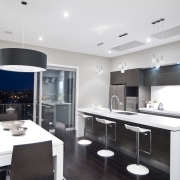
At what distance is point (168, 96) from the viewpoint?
5.39 meters

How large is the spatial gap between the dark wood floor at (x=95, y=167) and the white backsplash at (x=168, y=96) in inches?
99.7

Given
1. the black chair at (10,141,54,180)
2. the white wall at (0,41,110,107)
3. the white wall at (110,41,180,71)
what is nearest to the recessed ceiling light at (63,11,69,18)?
the black chair at (10,141,54,180)

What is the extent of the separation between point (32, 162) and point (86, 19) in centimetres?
280

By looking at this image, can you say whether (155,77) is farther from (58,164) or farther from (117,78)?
(58,164)

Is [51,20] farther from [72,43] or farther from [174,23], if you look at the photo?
[174,23]

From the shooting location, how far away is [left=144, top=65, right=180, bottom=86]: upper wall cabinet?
4.88m

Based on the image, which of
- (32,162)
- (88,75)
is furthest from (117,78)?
(32,162)

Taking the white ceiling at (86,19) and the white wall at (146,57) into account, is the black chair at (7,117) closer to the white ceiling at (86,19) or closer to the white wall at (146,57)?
the white ceiling at (86,19)

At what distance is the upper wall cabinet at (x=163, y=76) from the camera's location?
16.0ft

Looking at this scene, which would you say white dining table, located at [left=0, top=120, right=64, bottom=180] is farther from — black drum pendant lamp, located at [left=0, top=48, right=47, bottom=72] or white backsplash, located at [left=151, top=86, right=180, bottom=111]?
white backsplash, located at [left=151, top=86, right=180, bottom=111]

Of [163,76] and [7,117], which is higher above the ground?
[163,76]

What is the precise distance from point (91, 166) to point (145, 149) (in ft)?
3.80

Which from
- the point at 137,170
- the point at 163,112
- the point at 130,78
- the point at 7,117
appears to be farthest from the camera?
the point at 130,78

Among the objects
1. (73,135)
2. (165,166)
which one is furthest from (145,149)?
(73,135)
